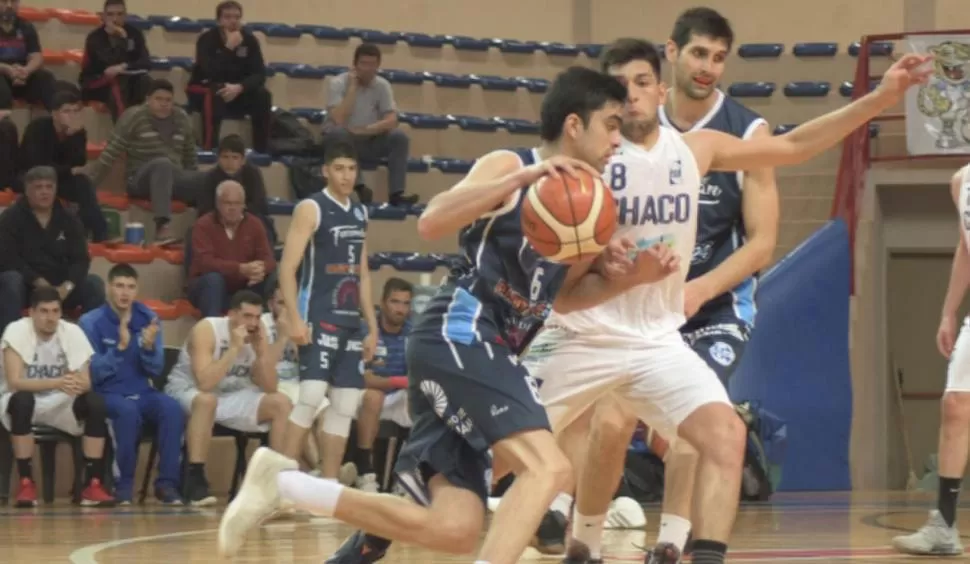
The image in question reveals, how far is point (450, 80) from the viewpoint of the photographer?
15359mm

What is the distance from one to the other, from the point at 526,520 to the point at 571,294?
3.03 feet

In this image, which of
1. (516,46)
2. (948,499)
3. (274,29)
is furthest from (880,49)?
(948,499)

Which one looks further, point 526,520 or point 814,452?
point 814,452

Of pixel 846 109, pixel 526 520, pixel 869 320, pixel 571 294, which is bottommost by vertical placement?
pixel 869 320

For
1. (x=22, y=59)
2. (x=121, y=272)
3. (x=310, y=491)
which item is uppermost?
(x=22, y=59)

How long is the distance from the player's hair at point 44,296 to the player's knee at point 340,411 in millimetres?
1797

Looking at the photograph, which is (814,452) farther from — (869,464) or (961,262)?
(961,262)

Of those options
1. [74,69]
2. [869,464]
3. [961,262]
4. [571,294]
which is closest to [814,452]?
[869,464]

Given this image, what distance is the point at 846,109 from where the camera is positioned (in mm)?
5219

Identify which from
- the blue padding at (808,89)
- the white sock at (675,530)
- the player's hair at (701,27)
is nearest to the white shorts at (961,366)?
the player's hair at (701,27)

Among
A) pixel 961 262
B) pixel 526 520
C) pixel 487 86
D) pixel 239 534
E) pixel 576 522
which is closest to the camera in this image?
pixel 526 520

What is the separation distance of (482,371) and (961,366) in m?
3.20

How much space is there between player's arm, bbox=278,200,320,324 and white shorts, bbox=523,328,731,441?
436 cm

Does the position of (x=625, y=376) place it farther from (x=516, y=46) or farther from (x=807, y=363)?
(x=516, y=46)
